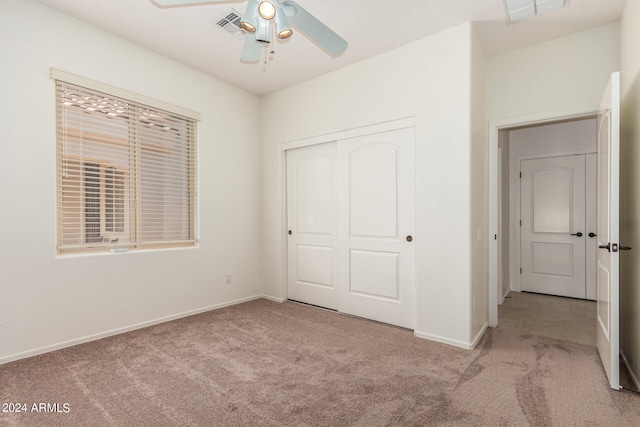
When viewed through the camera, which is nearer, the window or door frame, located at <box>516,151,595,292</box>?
the window

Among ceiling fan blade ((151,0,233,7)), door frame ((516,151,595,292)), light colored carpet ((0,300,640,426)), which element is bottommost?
light colored carpet ((0,300,640,426))

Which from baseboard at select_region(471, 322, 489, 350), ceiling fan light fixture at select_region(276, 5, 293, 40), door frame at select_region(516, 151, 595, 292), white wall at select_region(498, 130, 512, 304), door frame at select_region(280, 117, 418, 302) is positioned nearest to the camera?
ceiling fan light fixture at select_region(276, 5, 293, 40)

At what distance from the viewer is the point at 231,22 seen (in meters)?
2.75

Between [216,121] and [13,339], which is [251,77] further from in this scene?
[13,339]

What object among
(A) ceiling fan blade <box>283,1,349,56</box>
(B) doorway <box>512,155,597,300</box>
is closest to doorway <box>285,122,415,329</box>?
(A) ceiling fan blade <box>283,1,349,56</box>

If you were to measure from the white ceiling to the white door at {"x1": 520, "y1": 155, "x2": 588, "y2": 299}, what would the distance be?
2297 mm

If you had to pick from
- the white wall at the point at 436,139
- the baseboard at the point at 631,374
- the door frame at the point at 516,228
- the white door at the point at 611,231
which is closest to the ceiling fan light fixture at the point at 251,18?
the white wall at the point at 436,139

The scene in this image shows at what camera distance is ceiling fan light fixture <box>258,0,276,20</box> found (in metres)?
1.84

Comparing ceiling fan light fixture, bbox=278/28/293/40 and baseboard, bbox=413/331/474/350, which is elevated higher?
ceiling fan light fixture, bbox=278/28/293/40

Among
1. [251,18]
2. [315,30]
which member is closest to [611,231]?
[315,30]

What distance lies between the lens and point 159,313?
3.35 metres

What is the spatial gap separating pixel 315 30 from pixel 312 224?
2341 millimetres

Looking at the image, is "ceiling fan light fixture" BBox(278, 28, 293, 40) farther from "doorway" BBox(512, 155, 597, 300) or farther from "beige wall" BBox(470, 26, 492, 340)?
"doorway" BBox(512, 155, 597, 300)

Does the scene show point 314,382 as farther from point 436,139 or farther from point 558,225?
point 558,225
